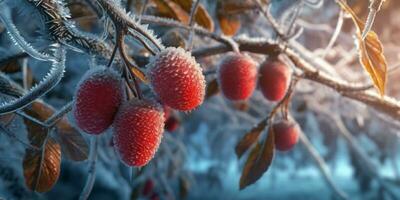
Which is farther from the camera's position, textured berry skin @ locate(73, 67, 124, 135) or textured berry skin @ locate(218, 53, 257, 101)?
textured berry skin @ locate(218, 53, 257, 101)

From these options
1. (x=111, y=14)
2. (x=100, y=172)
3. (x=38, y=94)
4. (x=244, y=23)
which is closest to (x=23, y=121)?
(x=38, y=94)

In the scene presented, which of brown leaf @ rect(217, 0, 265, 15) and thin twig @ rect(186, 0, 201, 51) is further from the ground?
thin twig @ rect(186, 0, 201, 51)

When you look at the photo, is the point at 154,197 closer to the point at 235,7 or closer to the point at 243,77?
the point at 235,7

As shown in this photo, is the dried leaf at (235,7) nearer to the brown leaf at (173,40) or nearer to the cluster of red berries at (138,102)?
the brown leaf at (173,40)

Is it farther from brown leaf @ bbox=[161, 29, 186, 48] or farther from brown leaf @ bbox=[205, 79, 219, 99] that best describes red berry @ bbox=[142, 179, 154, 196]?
brown leaf @ bbox=[161, 29, 186, 48]

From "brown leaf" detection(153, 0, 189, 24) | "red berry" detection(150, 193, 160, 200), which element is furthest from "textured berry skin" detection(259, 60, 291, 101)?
"red berry" detection(150, 193, 160, 200)

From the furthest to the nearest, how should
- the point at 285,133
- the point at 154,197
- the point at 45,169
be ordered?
the point at 154,197 → the point at 285,133 → the point at 45,169

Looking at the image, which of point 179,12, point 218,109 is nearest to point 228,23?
point 179,12
